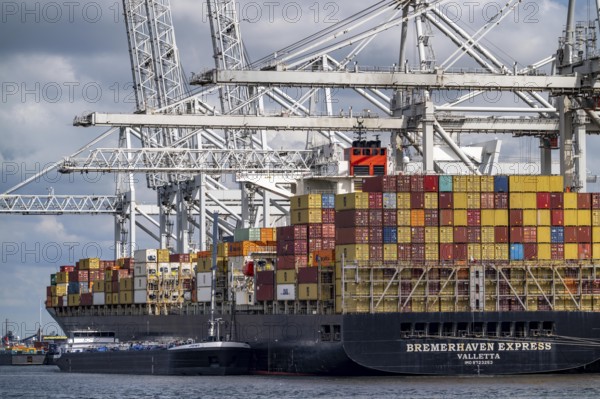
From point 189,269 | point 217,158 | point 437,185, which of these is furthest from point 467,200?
point 217,158

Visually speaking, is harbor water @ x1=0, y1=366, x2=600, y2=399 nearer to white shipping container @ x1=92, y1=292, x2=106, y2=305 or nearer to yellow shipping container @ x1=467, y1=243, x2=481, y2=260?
yellow shipping container @ x1=467, y1=243, x2=481, y2=260

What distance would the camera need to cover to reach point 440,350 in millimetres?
73500

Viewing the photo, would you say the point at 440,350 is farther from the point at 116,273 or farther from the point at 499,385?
the point at 116,273

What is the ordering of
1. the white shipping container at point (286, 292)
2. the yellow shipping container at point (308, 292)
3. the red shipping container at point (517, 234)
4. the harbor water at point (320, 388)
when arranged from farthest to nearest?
Result: 1. the white shipping container at point (286, 292)
2. the yellow shipping container at point (308, 292)
3. the red shipping container at point (517, 234)
4. the harbor water at point (320, 388)

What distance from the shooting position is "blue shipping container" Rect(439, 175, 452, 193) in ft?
243

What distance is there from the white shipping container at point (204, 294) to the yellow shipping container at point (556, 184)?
2150cm

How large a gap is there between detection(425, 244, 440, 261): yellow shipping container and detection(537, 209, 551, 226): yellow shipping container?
4779 millimetres

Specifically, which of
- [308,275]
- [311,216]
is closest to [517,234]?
[308,275]

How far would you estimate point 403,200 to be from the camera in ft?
243

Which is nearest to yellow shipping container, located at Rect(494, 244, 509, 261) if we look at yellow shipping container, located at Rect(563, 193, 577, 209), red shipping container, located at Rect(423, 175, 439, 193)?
yellow shipping container, located at Rect(563, 193, 577, 209)

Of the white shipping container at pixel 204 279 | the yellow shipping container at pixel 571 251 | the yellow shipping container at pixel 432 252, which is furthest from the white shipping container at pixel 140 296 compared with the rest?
the yellow shipping container at pixel 571 251

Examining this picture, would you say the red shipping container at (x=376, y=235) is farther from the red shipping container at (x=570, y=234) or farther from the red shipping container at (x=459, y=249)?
the red shipping container at (x=570, y=234)

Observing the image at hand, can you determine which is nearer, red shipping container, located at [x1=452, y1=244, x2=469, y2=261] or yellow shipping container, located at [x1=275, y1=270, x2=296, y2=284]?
red shipping container, located at [x1=452, y1=244, x2=469, y2=261]

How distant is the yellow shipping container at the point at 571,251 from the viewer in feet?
243
